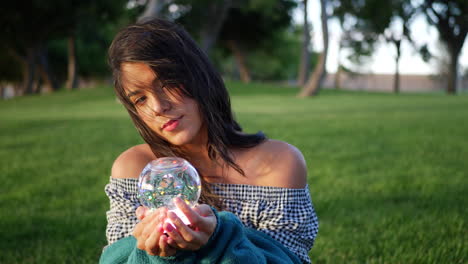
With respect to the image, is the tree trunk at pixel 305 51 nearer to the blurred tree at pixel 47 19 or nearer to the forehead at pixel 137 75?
the blurred tree at pixel 47 19

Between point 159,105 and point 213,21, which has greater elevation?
point 213,21

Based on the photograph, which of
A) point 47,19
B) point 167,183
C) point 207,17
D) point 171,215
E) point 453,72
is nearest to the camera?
point 171,215

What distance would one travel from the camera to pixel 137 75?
1.93m

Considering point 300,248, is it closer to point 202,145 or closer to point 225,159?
point 225,159

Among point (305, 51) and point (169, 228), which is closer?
point (169, 228)

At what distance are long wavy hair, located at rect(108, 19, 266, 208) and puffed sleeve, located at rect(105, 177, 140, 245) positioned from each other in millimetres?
221

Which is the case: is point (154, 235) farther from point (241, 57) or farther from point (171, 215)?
point (241, 57)

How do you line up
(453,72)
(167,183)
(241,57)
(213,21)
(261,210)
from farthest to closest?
(241,57) → (453,72) → (213,21) → (261,210) → (167,183)

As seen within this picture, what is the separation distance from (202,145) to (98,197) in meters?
2.58

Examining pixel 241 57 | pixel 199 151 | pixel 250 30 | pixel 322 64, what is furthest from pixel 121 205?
pixel 241 57

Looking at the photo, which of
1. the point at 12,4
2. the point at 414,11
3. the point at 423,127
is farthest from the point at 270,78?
the point at 423,127

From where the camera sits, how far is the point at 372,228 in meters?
3.44

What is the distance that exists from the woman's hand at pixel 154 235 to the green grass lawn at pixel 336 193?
1645 millimetres

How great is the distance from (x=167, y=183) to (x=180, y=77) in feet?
1.69
